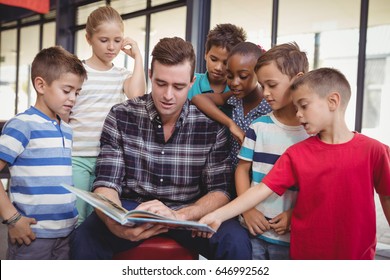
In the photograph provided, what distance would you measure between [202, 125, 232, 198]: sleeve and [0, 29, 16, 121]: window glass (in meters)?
7.76

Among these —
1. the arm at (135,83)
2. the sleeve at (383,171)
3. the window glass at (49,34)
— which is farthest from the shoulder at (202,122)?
the window glass at (49,34)

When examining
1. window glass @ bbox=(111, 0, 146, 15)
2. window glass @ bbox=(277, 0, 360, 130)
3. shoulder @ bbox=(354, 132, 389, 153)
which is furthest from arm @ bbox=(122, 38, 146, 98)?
window glass @ bbox=(111, 0, 146, 15)

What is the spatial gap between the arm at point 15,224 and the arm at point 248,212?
0.74 metres

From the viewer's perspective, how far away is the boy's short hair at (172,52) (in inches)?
58.6

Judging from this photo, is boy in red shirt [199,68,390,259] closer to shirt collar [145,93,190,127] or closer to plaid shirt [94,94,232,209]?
plaid shirt [94,94,232,209]

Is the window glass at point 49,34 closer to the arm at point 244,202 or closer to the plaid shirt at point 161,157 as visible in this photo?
the plaid shirt at point 161,157

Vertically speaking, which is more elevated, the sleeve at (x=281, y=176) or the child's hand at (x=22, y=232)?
the sleeve at (x=281, y=176)

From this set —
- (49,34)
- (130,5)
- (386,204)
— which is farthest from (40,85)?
(49,34)

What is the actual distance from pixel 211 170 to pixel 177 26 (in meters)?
3.64

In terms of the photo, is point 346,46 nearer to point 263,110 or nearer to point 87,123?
point 263,110

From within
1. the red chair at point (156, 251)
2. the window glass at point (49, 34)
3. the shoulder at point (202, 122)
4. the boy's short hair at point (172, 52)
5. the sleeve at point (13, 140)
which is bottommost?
the red chair at point (156, 251)

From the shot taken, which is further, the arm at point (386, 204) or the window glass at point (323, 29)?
the window glass at point (323, 29)

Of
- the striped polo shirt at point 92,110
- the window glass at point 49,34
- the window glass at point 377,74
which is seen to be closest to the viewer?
the striped polo shirt at point 92,110

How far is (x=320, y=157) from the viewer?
4.17 feet
